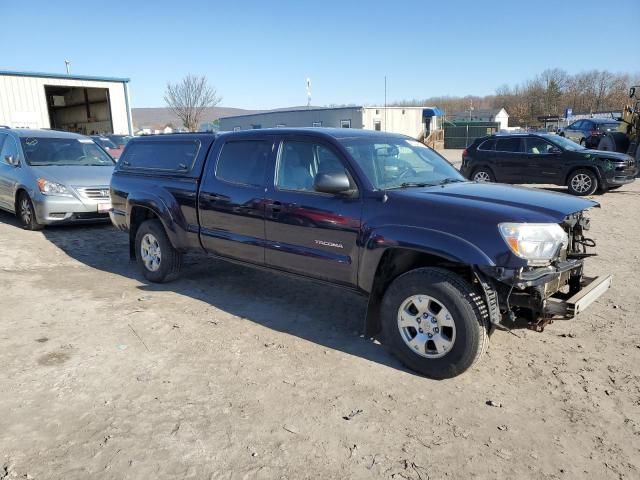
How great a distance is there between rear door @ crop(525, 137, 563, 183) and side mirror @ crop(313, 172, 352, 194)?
34.5 feet

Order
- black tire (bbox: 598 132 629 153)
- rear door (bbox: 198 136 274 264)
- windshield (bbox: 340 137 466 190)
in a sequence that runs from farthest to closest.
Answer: black tire (bbox: 598 132 629 153) → rear door (bbox: 198 136 274 264) → windshield (bbox: 340 137 466 190)

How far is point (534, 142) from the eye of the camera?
13047 millimetres

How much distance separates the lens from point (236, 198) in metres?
4.84

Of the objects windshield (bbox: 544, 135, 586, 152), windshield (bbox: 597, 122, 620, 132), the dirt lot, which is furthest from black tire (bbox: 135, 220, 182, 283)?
windshield (bbox: 597, 122, 620, 132)

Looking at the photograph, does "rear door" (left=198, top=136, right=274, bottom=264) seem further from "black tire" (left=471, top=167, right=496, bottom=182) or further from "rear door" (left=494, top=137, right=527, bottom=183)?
"rear door" (left=494, top=137, right=527, bottom=183)

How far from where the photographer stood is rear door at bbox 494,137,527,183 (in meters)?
13.1

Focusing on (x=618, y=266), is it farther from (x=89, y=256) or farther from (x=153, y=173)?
(x=89, y=256)

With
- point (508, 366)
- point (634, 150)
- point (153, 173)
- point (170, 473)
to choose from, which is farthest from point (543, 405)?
point (634, 150)

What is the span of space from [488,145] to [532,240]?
1144cm

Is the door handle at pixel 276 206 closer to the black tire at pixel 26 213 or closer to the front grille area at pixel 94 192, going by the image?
the front grille area at pixel 94 192

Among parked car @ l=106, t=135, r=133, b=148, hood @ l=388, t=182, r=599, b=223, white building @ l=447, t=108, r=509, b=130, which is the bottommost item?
hood @ l=388, t=182, r=599, b=223

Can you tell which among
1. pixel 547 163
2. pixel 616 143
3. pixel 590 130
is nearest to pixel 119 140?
pixel 547 163

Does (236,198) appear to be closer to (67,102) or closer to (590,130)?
(590,130)

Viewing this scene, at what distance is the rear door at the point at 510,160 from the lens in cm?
1312
